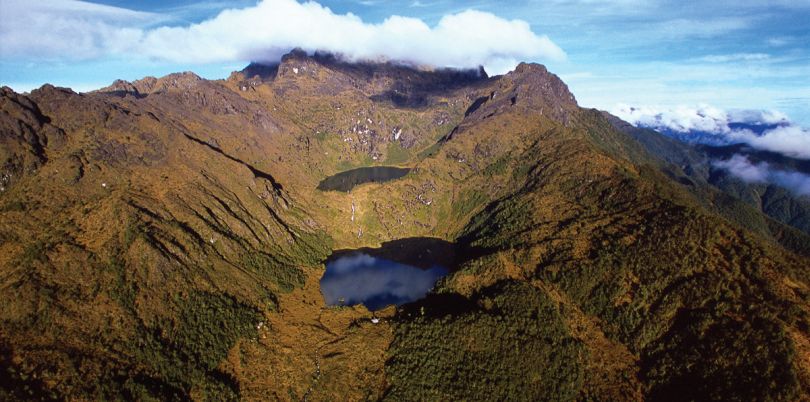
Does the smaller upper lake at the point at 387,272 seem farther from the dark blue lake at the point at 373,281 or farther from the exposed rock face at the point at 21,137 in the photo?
the exposed rock face at the point at 21,137

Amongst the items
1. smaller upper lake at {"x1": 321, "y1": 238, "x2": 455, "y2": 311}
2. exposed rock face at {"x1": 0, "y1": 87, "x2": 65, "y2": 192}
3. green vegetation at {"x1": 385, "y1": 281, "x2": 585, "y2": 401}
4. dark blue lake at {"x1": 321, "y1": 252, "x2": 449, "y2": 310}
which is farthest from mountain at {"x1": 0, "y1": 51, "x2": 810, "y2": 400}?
smaller upper lake at {"x1": 321, "y1": 238, "x2": 455, "y2": 311}

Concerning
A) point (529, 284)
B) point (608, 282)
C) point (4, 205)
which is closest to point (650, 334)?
point (608, 282)

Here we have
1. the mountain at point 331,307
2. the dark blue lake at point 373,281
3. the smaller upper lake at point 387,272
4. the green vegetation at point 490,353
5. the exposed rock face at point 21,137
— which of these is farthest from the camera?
the smaller upper lake at point 387,272

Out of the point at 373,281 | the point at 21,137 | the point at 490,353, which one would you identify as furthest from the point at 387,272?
the point at 21,137

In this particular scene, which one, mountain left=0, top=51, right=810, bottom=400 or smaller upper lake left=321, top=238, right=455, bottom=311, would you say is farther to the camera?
smaller upper lake left=321, top=238, right=455, bottom=311

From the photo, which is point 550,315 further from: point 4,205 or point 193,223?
point 4,205

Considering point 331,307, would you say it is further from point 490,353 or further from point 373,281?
point 490,353

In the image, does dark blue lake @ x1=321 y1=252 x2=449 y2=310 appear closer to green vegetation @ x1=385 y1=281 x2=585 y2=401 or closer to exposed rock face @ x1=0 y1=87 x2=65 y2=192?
green vegetation @ x1=385 y1=281 x2=585 y2=401

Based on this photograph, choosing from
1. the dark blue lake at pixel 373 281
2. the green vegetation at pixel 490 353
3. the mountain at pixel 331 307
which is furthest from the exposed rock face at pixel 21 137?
the green vegetation at pixel 490 353

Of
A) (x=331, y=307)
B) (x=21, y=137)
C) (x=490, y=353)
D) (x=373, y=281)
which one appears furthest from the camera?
(x=373, y=281)
